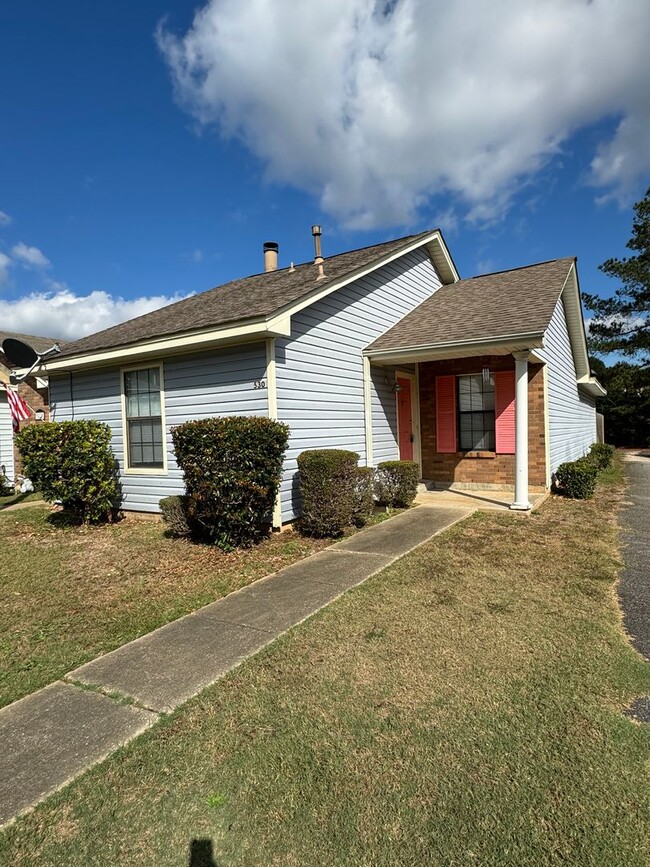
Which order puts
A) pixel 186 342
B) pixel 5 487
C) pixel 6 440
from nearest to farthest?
pixel 186 342 < pixel 5 487 < pixel 6 440

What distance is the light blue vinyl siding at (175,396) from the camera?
755 centimetres

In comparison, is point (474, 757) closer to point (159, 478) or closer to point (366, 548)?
point (366, 548)

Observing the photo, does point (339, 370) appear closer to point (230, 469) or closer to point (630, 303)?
point (230, 469)

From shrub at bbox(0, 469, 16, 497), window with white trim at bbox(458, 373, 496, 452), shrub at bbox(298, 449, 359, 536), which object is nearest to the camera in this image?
shrub at bbox(298, 449, 359, 536)

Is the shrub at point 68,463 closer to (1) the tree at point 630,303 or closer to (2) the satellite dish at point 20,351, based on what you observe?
(2) the satellite dish at point 20,351

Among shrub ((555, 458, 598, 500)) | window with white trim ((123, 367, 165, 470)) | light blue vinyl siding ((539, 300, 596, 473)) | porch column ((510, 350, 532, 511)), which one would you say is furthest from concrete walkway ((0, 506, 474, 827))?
light blue vinyl siding ((539, 300, 596, 473))

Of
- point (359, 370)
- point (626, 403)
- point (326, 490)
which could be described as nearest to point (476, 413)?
point (359, 370)

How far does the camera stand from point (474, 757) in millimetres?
2449

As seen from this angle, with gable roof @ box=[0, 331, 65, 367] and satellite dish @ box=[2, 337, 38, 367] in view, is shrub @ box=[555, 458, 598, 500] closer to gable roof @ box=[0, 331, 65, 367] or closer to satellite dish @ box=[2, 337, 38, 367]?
satellite dish @ box=[2, 337, 38, 367]

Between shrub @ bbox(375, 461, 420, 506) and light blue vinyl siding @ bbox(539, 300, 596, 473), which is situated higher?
light blue vinyl siding @ bbox(539, 300, 596, 473)

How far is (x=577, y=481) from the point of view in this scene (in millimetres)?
10227

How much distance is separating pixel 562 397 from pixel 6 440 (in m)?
15.5

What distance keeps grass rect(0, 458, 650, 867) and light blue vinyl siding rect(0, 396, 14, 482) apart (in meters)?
13.3

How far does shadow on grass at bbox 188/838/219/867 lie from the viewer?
190 centimetres
